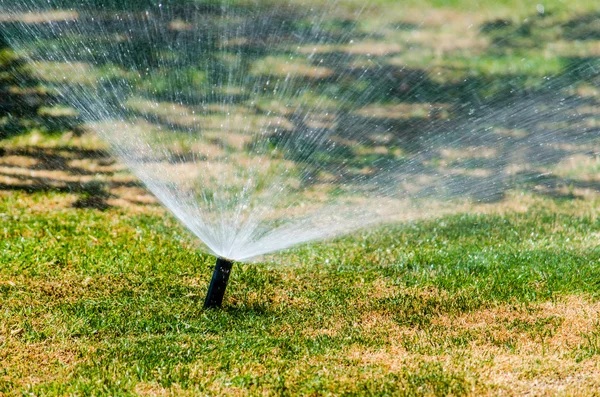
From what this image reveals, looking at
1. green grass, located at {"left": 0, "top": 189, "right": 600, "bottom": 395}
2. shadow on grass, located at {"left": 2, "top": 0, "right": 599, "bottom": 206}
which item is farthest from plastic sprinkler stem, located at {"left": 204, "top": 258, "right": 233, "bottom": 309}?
shadow on grass, located at {"left": 2, "top": 0, "right": 599, "bottom": 206}

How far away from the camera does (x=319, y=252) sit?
6.57 meters

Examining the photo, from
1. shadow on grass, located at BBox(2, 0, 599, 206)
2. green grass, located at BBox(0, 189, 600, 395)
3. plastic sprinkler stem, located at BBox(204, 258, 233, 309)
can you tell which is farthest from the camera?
shadow on grass, located at BBox(2, 0, 599, 206)

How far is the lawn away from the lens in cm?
444

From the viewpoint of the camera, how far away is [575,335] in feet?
16.3

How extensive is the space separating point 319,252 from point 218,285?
61.2 inches

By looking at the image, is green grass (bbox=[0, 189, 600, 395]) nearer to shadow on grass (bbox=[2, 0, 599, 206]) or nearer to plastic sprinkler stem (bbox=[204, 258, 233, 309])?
plastic sprinkler stem (bbox=[204, 258, 233, 309])

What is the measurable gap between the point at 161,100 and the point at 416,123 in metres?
Result: 3.14

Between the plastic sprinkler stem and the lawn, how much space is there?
99 mm

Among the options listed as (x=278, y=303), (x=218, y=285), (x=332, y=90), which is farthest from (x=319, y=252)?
(x=332, y=90)

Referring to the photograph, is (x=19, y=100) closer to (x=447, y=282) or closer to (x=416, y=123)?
(x=416, y=123)

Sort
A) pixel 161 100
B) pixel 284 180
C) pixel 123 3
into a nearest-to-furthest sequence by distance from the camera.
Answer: pixel 284 180 < pixel 161 100 < pixel 123 3

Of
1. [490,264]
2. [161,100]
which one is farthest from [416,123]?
[490,264]

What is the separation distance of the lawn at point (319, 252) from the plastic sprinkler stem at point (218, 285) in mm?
99

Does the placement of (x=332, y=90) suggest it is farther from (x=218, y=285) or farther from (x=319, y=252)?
(x=218, y=285)
